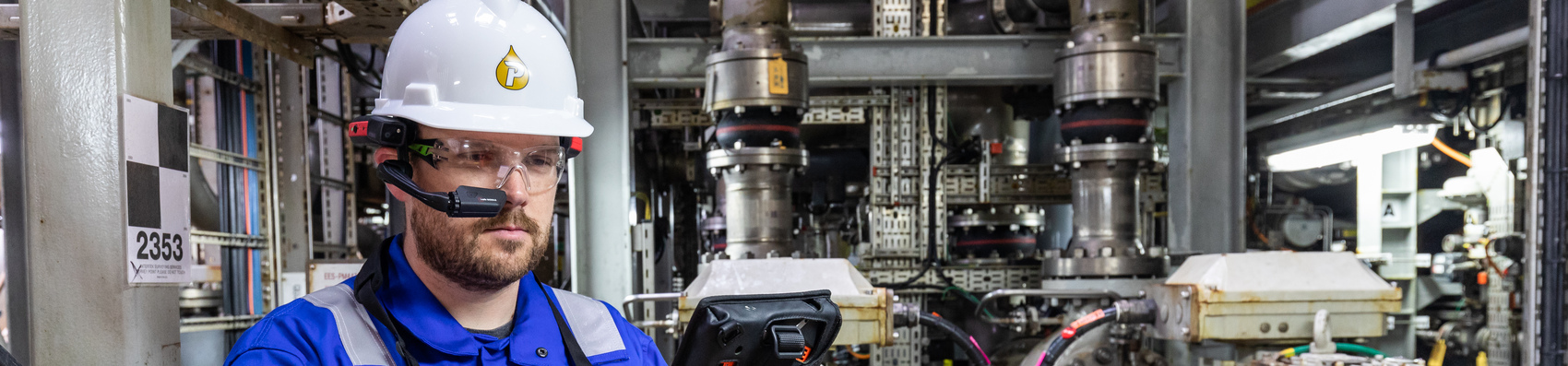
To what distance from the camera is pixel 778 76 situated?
3752mm

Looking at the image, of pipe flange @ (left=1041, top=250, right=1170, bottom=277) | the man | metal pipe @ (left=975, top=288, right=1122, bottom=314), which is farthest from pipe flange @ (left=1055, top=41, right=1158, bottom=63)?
the man

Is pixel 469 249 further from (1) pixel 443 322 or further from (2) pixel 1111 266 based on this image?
(2) pixel 1111 266

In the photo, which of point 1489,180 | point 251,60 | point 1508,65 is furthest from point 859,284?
point 1489,180

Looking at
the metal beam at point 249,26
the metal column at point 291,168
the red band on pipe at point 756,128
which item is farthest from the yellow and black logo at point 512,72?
the metal column at point 291,168

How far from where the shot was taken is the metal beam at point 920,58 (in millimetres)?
4227

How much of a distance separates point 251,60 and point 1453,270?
6565mm

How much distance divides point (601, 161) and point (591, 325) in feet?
9.03

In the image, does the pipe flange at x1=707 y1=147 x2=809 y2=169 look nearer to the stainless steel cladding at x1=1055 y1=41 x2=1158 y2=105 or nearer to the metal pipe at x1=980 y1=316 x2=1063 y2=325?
the metal pipe at x1=980 y1=316 x2=1063 y2=325

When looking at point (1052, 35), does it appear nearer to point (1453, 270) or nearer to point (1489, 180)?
point (1489, 180)

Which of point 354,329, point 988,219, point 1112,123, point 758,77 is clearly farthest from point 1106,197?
point 354,329

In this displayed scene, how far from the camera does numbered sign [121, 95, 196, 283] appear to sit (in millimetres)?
1591

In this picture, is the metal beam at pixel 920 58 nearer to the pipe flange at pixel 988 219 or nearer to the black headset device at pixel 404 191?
the pipe flange at pixel 988 219

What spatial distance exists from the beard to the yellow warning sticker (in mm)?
2492

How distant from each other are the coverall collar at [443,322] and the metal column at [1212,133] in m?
3.43
